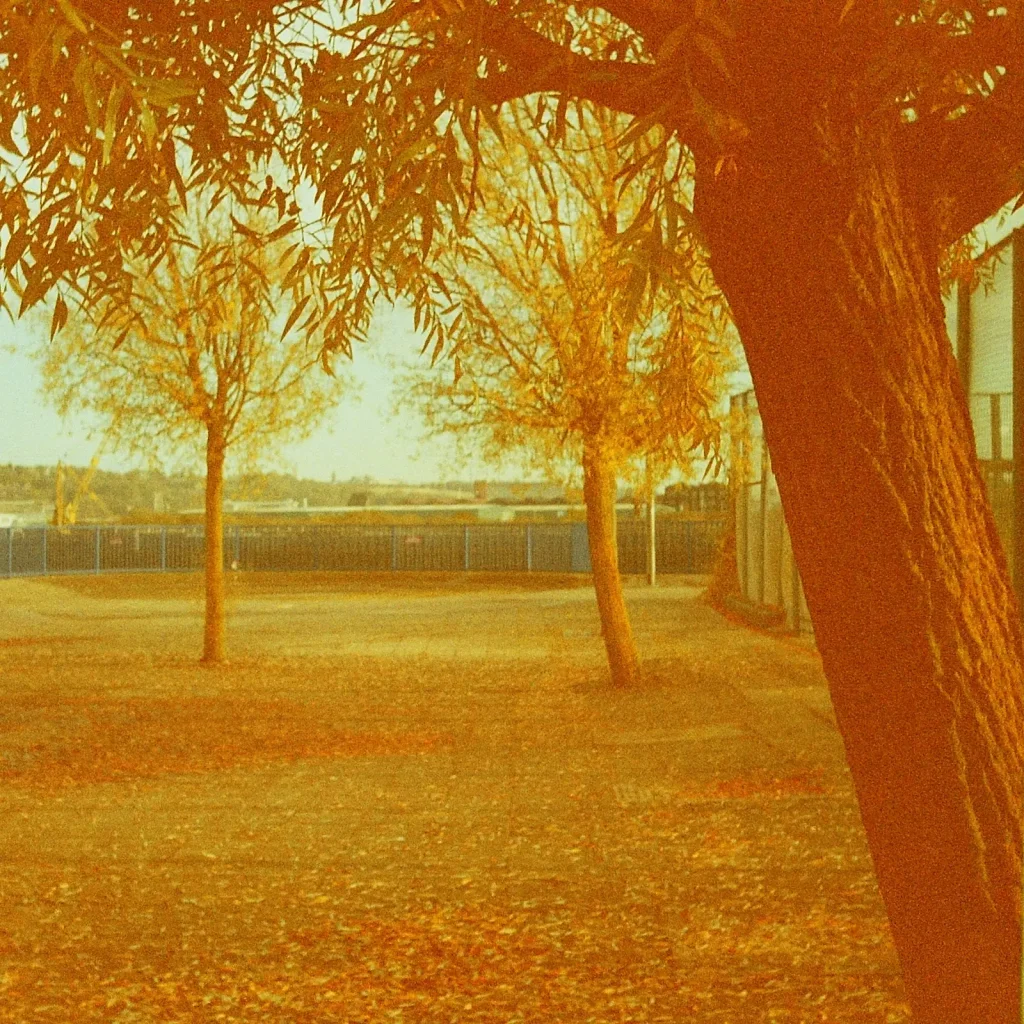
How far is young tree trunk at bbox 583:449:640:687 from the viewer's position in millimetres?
15312

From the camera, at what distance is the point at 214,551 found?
18.6 m

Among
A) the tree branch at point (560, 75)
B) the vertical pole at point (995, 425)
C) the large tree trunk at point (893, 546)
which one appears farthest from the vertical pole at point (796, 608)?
the large tree trunk at point (893, 546)

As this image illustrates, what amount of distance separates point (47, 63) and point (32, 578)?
39.9 meters

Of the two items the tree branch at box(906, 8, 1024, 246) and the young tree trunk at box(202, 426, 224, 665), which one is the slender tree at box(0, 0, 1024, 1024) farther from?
the young tree trunk at box(202, 426, 224, 665)

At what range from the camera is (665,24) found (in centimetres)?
431

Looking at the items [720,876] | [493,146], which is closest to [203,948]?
[720,876]

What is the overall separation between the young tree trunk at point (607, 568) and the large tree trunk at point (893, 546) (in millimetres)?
10940

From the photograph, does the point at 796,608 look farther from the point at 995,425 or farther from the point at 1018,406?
the point at 1018,406

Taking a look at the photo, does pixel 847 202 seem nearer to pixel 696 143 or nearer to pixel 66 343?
pixel 696 143

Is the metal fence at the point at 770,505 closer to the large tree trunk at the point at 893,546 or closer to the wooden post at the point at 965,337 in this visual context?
the wooden post at the point at 965,337

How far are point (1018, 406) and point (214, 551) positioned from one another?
32.9ft

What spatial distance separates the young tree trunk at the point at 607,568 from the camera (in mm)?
15312

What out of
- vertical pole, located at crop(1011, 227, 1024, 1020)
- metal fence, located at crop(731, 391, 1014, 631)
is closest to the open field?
vertical pole, located at crop(1011, 227, 1024, 1020)

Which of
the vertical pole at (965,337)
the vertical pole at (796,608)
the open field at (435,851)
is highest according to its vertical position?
the vertical pole at (965,337)
